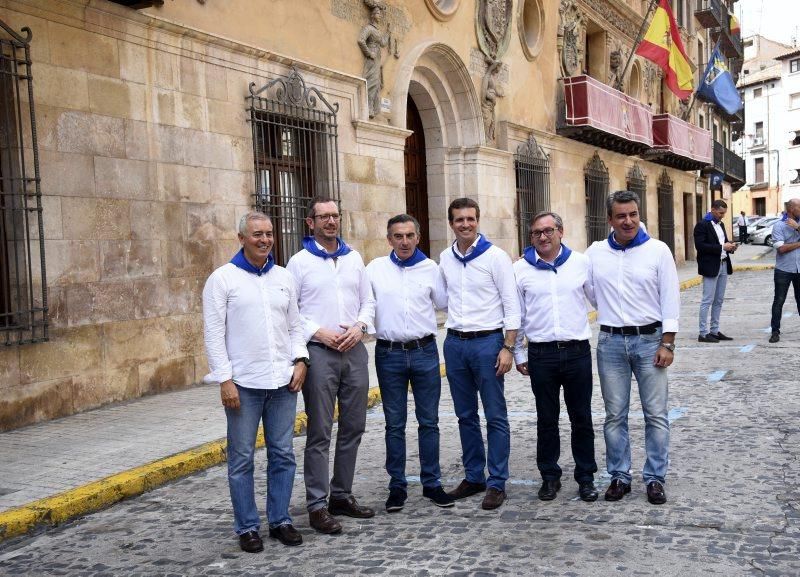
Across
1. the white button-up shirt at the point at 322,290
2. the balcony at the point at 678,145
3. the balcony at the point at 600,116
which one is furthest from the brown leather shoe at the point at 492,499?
the balcony at the point at 678,145

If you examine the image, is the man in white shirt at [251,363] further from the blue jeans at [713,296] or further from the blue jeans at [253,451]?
the blue jeans at [713,296]

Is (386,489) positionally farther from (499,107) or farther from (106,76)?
(499,107)

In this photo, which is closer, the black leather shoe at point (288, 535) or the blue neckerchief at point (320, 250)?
the black leather shoe at point (288, 535)

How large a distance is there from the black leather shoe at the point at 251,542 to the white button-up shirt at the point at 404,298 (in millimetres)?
1335

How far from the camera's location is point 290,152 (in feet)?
36.0

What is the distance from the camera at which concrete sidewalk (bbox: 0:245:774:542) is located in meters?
5.18

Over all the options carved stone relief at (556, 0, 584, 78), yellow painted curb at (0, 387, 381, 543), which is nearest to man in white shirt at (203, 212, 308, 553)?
yellow painted curb at (0, 387, 381, 543)

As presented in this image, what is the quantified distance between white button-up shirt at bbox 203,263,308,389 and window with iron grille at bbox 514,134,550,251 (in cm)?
1287

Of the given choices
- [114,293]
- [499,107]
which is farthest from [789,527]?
[499,107]

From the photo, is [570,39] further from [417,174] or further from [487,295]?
[487,295]

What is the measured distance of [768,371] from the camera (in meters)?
8.86

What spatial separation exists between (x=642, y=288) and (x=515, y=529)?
1.54 m

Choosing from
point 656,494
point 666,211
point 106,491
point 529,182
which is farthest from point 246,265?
point 666,211

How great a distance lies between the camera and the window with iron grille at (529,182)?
1702cm
